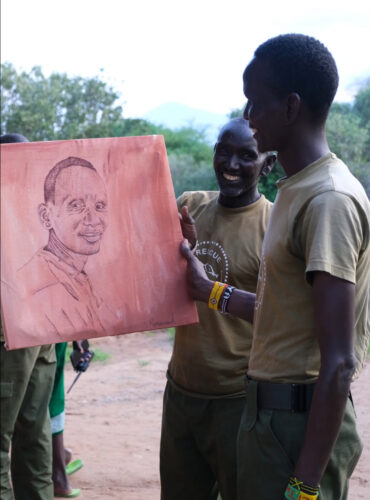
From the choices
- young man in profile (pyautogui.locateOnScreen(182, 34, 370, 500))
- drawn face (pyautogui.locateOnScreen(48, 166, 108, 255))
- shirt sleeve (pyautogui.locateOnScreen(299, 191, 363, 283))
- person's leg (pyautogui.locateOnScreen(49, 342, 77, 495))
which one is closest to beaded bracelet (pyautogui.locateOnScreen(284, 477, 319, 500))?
young man in profile (pyautogui.locateOnScreen(182, 34, 370, 500))

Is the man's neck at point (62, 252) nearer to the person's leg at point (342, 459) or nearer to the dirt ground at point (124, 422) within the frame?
the person's leg at point (342, 459)

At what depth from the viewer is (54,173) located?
249cm

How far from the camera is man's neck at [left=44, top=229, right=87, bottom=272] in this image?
2477mm

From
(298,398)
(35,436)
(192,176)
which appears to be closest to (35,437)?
(35,436)

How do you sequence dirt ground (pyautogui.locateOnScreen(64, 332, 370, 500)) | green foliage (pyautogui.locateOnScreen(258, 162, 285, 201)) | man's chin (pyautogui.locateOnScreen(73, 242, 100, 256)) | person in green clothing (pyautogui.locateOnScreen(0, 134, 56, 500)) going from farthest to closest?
1. green foliage (pyautogui.locateOnScreen(258, 162, 285, 201))
2. dirt ground (pyautogui.locateOnScreen(64, 332, 370, 500))
3. person in green clothing (pyautogui.locateOnScreen(0, 134, 56, 500))
4. man's chin (pyautogui.locateOnScreen(73, 242, 100, 256))

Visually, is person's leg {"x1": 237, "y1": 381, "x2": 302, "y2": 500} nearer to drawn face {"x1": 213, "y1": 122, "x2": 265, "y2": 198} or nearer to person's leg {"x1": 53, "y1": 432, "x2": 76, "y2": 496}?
drawn face {"x1": 213, "y1": 122, "x2": 265, "y2": 198}

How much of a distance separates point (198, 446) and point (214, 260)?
763 millimetres

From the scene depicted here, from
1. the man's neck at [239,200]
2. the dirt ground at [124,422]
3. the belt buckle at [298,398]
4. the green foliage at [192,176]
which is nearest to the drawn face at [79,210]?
the man's neck at [239,200]

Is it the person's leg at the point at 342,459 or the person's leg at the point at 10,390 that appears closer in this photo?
the person's leg at the point at 342,459

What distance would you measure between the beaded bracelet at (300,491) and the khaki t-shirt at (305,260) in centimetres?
26

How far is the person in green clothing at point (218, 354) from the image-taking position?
294cm

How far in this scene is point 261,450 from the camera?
6.61 feet

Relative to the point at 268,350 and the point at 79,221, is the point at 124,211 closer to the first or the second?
the point at 79,221

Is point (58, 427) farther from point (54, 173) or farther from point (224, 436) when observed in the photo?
point (54, 173)
